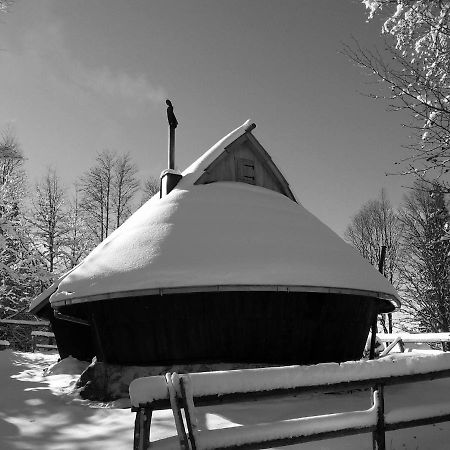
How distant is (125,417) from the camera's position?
679cm

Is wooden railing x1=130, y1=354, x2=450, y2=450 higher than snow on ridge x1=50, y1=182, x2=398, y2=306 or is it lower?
lower

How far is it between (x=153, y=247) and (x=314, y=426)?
5.96m

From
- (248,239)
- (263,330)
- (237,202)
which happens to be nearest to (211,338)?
(263,330)

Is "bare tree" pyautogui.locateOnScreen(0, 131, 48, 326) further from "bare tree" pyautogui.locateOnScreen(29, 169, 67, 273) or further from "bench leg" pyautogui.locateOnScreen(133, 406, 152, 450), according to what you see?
"bench leg" pyautogui.locateOnScreen(133, 406, 152, 450)

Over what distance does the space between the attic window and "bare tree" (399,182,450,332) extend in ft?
42.2

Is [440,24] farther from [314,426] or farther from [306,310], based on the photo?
[314,426]

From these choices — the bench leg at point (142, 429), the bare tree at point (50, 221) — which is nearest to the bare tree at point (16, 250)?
the bare tree at point (50, 221)

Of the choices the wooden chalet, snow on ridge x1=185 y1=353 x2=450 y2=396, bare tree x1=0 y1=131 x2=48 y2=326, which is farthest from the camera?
bare tree x1=0 y1=131 x2=48 y2=326

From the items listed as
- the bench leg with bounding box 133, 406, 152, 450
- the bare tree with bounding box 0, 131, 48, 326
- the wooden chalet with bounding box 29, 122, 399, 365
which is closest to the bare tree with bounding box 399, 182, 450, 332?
the wooden chalet with bounding box 29, 122, 399, 365

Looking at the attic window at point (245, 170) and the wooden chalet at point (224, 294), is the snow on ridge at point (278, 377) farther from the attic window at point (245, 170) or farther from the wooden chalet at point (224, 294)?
the attic window at point (245, 170)

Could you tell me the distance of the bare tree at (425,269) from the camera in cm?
2350

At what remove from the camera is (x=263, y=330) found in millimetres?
8539

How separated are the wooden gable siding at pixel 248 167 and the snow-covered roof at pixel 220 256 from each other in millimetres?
1692

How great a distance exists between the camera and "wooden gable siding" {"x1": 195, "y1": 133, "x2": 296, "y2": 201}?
1316 centimetres
